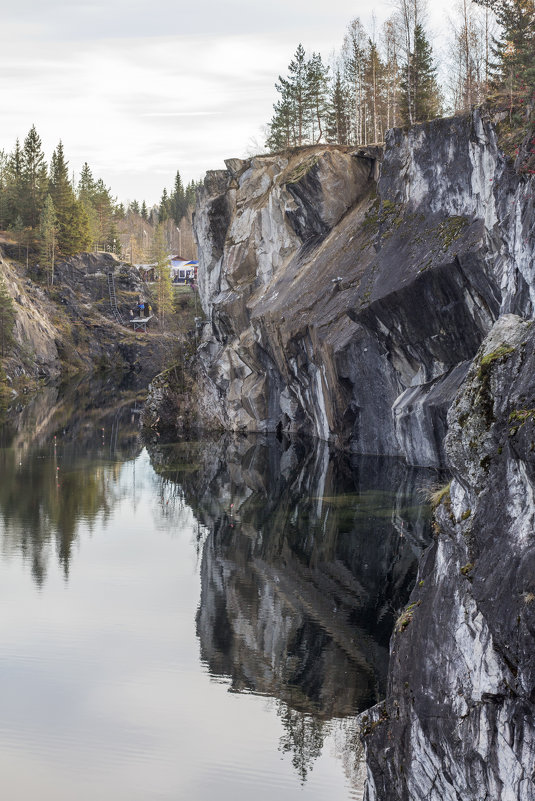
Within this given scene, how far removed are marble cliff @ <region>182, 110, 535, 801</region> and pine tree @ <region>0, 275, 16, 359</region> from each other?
27.0 m

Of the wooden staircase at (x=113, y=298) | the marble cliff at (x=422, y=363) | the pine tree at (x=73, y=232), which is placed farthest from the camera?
the wooden staircase at (x=113, y=298)

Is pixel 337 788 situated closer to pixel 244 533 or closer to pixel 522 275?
pixel 522 275

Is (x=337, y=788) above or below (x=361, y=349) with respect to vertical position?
below

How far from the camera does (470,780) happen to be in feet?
33.0

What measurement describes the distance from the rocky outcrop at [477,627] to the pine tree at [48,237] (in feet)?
346

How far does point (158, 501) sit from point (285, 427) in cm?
2232

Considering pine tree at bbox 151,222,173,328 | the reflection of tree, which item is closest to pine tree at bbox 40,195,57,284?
pine tree at bbox 151,222,173,328

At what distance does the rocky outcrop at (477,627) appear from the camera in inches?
362

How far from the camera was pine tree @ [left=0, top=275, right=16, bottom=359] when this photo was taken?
3438 inches

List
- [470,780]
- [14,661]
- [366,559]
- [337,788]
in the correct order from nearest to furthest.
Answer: [470,780]
[337,788]
[14,661]
[366,559]

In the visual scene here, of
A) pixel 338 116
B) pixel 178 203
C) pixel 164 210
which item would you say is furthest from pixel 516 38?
pixel 178 203

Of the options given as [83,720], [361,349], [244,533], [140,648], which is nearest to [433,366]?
[361,349]

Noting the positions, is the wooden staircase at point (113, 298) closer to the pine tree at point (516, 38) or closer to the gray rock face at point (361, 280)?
the gray rock face at point (361, 280)

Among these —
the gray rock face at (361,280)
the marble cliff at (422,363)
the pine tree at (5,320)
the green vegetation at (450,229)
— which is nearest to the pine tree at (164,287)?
the pine tree at (5,320)
